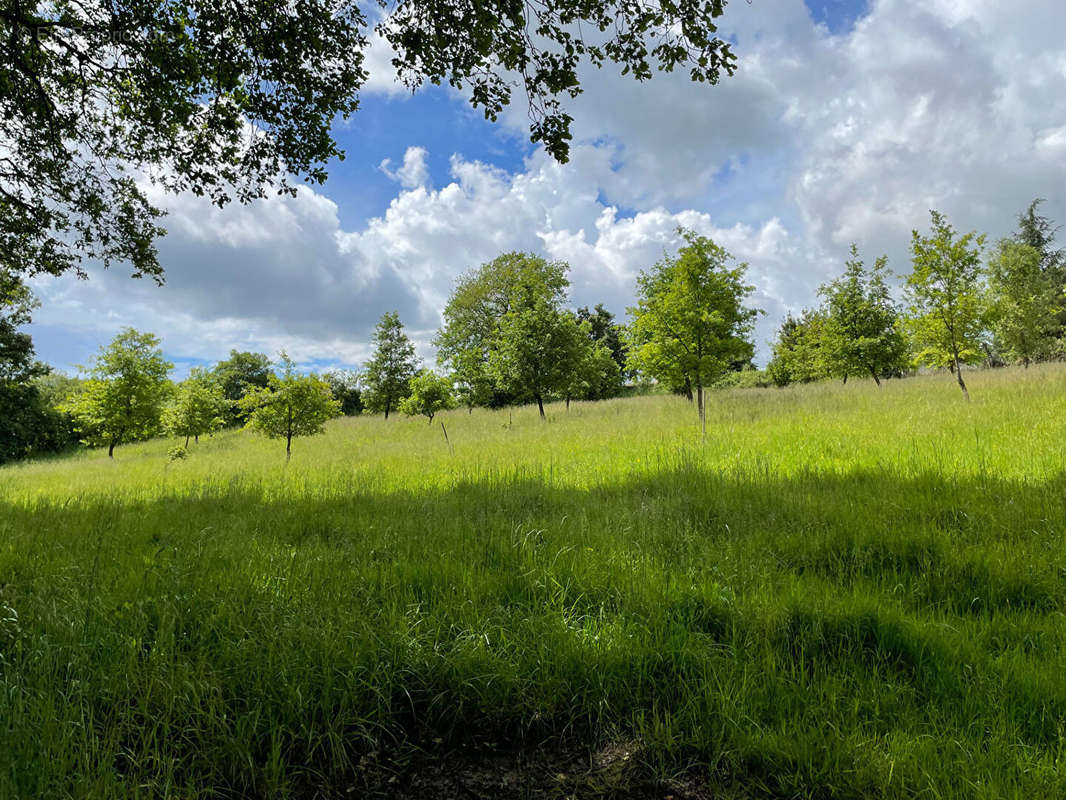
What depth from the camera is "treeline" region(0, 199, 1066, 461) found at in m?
14.6

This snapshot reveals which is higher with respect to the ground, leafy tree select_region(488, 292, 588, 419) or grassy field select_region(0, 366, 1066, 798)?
leafy tree select_region(488, 292, 588, 419)

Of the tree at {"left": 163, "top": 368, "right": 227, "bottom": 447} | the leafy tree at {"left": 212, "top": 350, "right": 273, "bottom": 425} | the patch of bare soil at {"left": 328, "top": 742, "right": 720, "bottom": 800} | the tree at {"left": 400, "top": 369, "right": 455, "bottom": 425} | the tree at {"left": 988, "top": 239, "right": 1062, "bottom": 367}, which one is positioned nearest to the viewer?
the patch of bare soil at {"left": 328, "top": 742, "right": 720, "bottom": 800}

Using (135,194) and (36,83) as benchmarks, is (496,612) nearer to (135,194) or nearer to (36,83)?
(36,83)

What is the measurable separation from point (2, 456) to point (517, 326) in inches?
1671

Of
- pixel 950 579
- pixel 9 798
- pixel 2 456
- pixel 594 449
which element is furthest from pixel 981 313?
pixel 2 456

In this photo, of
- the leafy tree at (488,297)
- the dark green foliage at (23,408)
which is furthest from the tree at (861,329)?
the dark green foliage at (23,408)

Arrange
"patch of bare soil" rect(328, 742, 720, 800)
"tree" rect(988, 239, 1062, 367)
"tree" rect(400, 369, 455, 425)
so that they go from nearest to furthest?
"patch of bare soil" rect(328, 742, 720, 800) → "tree" rect(988, 239, 1062, 367) → "tree" rect(400, 369, 455, 425)

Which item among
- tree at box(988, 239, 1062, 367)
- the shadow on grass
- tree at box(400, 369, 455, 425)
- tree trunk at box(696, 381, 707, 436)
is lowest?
the shadow on grass

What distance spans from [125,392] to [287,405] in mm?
11710

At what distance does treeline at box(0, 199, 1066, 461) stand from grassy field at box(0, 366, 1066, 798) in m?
9.83

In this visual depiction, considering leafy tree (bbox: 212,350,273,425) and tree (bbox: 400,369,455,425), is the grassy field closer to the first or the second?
tree (bbox: 400,369,455,425)

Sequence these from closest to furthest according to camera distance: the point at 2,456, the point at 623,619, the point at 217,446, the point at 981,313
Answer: the point at 623,619 → the point at 981,313 → the point at 217,446 → the point at 2,456

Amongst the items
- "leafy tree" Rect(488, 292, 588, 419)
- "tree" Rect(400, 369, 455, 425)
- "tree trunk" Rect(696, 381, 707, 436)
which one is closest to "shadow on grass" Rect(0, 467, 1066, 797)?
"tree trunk" Rect(696, 381, 707, 436)

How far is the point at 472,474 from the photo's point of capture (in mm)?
8227
